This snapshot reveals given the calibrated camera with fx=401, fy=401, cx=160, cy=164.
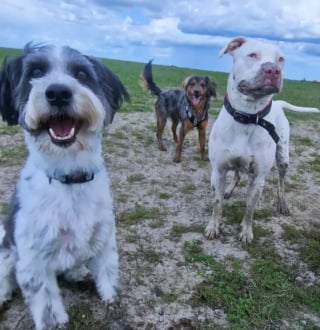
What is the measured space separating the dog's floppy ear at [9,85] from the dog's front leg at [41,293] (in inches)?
35.9

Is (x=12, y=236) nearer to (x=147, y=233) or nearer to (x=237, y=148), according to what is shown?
(x=147, y=233)

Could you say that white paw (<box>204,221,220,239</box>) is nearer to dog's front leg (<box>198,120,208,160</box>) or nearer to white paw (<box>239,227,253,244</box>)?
white paw (<box>239,227,253,244</box>)

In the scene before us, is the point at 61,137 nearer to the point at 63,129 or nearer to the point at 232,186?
the point at 63,129

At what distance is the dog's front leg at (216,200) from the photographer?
3971 mm

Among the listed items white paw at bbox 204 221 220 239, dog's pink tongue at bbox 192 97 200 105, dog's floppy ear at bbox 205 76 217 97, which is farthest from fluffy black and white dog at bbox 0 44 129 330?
dog's floppy ear at bbox 205 76 217 97

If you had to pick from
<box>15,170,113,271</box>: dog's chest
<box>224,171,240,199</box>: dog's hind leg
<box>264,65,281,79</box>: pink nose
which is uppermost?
<box>264,65,281,79</box>: pink nose

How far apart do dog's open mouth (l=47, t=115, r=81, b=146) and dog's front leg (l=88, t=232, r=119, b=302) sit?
34.8 inches

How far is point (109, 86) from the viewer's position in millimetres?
2531

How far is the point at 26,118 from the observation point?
6.91 feet

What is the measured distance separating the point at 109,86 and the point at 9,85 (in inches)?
23.3

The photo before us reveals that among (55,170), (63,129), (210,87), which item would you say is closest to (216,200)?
(55,170)

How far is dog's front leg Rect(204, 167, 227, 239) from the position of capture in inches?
156

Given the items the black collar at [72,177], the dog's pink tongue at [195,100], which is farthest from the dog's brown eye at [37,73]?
the dog's pink tongue at [195,100]

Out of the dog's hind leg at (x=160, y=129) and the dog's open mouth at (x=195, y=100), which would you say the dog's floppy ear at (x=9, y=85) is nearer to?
the dog's open mouth at (x=195, y=100)
